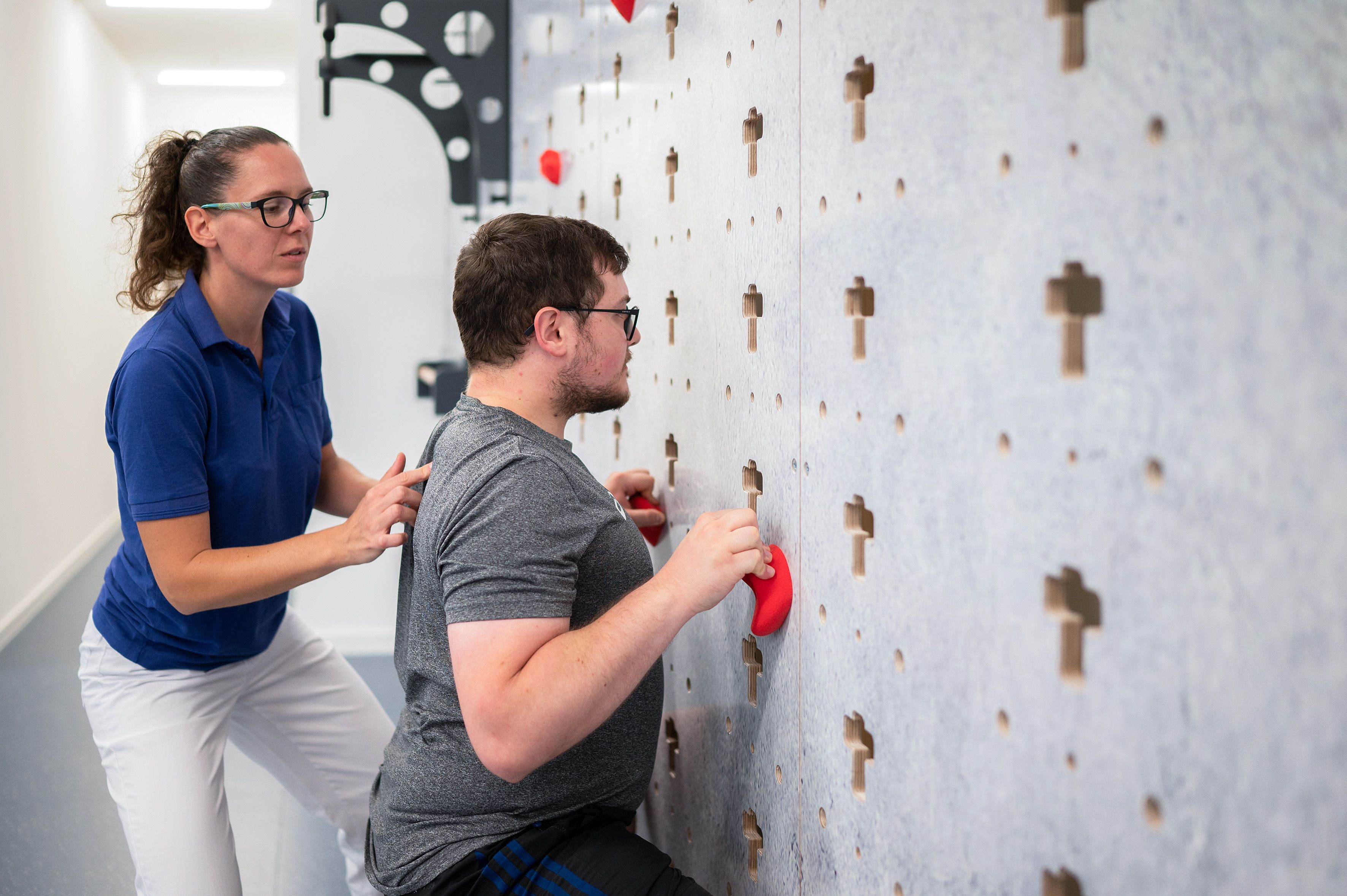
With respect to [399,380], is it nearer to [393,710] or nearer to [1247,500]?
[393,710]

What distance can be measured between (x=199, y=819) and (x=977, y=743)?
1.28m

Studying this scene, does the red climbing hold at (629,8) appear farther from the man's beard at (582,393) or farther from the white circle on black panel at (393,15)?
the white circle on black panel at (393,15)

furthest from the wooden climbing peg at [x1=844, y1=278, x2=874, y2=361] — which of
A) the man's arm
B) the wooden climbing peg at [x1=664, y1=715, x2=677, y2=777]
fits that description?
the wooden climbing peg at [x1=664, y1=715, x2=677, y2=777]

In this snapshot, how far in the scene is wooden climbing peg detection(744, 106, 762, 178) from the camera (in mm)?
1236

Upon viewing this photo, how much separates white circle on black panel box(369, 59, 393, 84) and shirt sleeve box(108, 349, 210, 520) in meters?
1.76

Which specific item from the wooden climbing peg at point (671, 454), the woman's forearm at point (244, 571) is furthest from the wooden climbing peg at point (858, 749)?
the woman's forearm at point (244, 571)

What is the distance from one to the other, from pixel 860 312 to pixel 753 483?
1.21ft

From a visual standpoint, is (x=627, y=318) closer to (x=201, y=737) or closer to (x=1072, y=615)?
(x=1072, y=615)

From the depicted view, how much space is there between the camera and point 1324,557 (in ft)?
1.69

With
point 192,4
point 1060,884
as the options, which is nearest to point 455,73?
point 1060,884

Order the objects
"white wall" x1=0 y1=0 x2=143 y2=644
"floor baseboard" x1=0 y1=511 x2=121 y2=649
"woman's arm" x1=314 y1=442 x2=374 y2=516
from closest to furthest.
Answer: "woman's arm" x1=314 y1=442 x2=374 y2=516, "floor baseboard" x1=0 y1=511 x2=121 y2=649, "white wall" x1=0 y1=0 x2=143 y2=644

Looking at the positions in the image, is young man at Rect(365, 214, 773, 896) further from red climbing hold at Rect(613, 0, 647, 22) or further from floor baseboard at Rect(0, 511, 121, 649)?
floor baseboard at Rect(0, 511, 121, 649)

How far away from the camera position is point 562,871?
3.93 ft

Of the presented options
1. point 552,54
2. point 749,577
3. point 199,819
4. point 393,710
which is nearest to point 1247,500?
point 749,577
